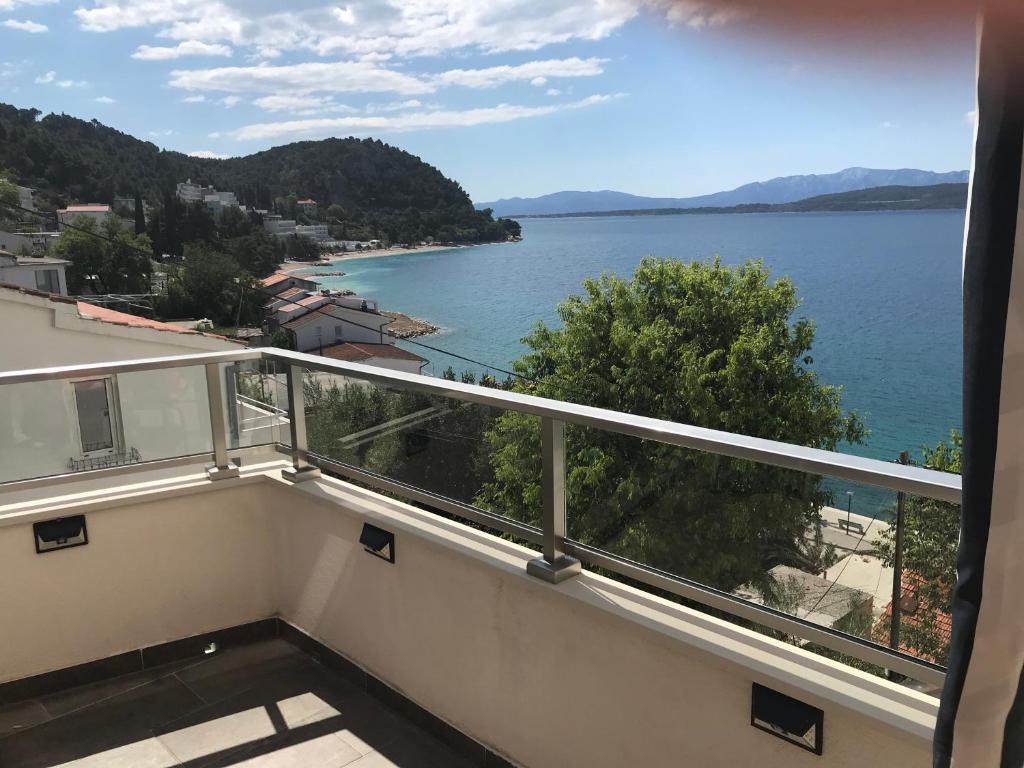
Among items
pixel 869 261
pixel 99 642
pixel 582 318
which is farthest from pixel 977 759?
pixel 869 261

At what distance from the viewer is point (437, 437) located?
275 centimetres

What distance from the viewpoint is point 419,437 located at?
2.82 metres

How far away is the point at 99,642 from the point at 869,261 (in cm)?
10758

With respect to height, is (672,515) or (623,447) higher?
(623,447)

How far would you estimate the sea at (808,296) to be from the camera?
48.2 meters

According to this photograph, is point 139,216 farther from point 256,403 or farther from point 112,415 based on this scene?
point 112,415

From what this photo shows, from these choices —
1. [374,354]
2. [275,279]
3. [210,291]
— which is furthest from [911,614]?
[275,279]

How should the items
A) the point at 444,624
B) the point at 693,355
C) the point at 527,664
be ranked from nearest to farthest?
the point at 527,664
the point at 444,624
the point at 693,355

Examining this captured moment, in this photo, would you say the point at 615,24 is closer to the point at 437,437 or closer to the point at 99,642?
the point at 437,437

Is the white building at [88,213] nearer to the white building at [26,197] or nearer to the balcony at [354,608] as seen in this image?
the white building at [26,197]

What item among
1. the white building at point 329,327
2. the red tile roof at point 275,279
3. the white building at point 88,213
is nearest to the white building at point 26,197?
the white building at point 88,213

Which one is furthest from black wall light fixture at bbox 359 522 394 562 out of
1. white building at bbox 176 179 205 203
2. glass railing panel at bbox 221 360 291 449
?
white building at bbox 176 179 205 203

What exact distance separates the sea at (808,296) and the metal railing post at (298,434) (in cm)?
2730

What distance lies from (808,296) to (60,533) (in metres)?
77.7
